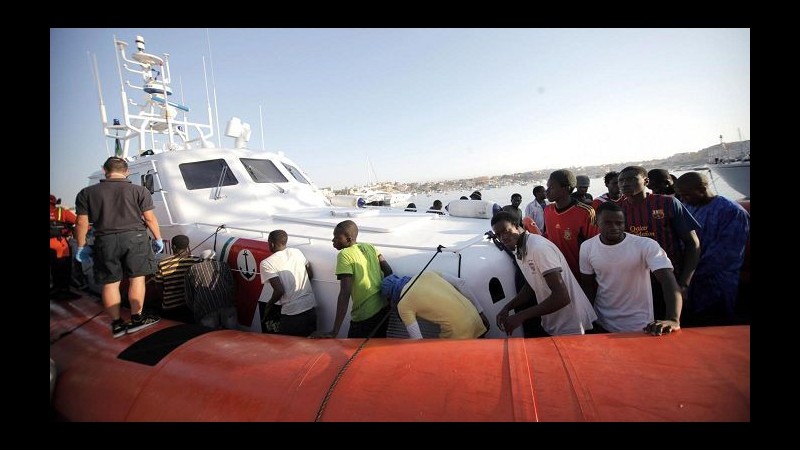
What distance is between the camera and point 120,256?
2.57 m

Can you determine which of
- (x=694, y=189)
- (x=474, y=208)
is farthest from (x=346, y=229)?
(x=694, y=189)

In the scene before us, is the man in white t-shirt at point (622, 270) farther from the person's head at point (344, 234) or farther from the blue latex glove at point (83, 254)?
the blue latex glove at point (83, 254)

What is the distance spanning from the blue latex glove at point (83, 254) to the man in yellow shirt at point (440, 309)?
8.37 ft

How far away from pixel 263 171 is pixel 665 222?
17.1 feet

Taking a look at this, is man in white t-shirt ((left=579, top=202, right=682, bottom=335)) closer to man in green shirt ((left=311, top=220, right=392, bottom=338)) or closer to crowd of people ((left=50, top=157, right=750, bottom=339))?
crowd of people ((left=50, top=157, right=750, bottom=339))

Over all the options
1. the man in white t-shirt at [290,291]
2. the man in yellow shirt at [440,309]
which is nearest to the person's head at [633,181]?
the man in yellow shirt at [440,309]

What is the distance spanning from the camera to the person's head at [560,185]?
8.38ft

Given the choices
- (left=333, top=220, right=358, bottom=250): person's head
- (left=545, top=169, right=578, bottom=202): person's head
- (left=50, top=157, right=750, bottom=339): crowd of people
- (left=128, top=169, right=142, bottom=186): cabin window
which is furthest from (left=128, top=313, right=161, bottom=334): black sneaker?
(left=545, top=169, right=578, bottom=202): person's head

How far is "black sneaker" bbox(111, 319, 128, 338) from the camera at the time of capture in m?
2.39

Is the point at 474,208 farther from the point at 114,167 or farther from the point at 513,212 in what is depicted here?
the point at 114,167

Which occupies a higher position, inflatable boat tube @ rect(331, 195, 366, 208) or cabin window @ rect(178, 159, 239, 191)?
cabin window @ rect(178, 159, 239, 191)

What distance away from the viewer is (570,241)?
8.48 feet

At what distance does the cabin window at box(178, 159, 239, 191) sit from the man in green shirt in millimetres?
3229
